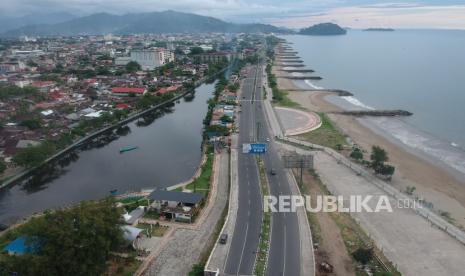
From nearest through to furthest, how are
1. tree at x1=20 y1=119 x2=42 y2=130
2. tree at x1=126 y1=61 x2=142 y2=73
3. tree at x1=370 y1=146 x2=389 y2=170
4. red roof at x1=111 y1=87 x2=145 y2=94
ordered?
1. tree at x1=370 y1=146 x2=389 y2=170
2. tree at x1=20 y1=119 x2=42 y2=130
3. red roof at x1=111 y1=87 x2=145 y2=94
4. tree at x1=126 y1=61 x2=142 y2=73

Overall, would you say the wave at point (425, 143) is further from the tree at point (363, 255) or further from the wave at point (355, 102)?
the tree at point (363, 255)

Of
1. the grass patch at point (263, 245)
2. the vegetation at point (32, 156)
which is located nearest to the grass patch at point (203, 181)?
the grass patch at point (263, 245)

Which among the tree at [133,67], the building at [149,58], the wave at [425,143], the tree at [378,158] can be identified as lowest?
the wave at [425,143]

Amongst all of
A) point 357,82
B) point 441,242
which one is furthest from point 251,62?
point 441,242

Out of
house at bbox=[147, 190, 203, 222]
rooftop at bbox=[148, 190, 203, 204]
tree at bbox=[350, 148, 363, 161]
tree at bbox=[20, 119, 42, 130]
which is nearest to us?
house at bbox=[147, 190, 203, 222]

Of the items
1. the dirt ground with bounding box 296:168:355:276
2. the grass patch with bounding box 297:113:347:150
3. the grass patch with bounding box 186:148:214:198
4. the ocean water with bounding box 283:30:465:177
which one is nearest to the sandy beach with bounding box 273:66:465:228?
the grass patch with bounding box 297:113:347:150

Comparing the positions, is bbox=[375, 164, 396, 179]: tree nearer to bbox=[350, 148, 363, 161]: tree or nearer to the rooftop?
bbox=[350, 148, 363, 161]: tree
